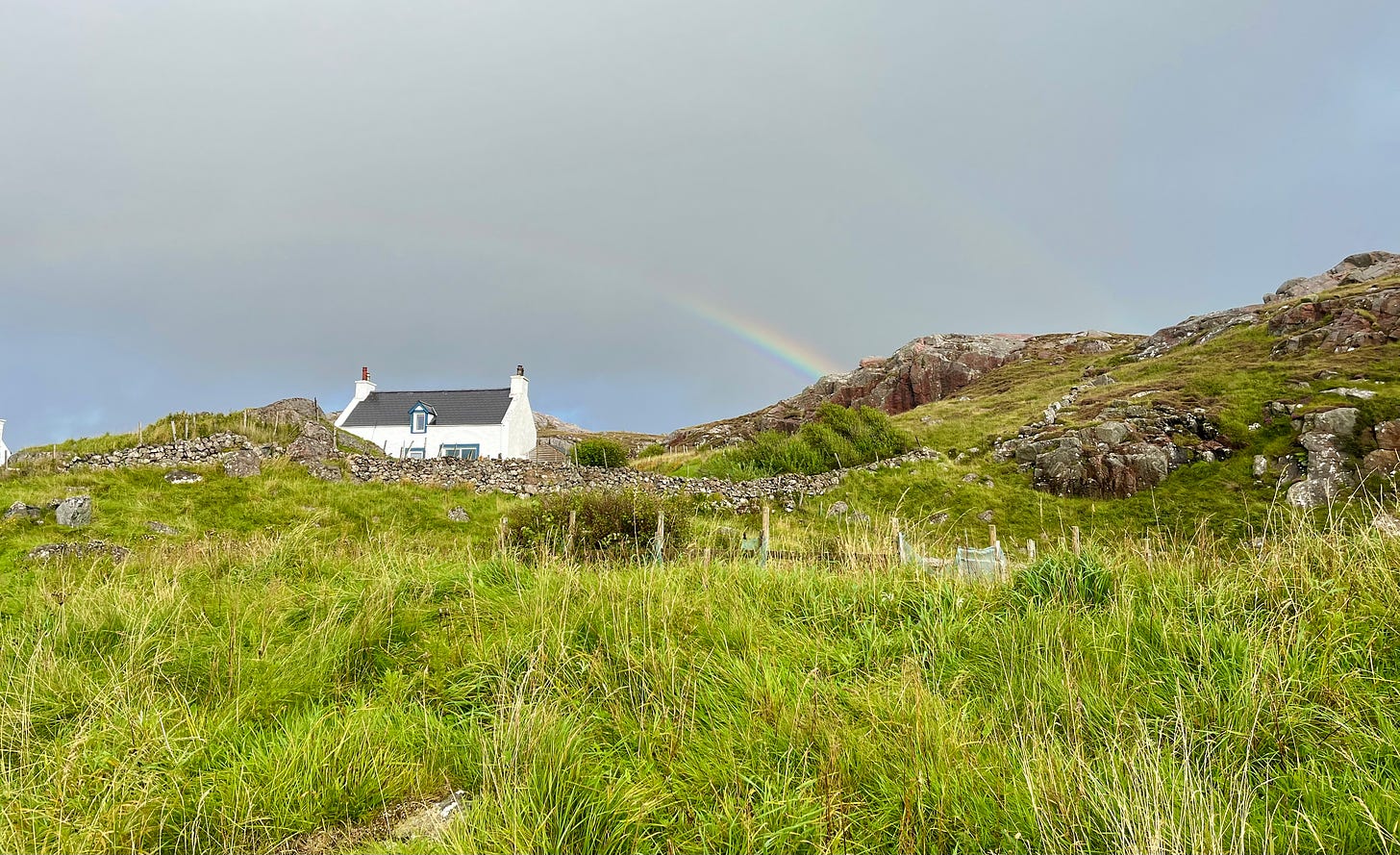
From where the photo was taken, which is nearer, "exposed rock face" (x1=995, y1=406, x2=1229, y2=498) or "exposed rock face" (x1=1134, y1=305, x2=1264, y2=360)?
"exposed rock face" (x1=995, y1=406, x2=1229, y2=498)

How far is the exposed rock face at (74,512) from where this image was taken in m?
15.5

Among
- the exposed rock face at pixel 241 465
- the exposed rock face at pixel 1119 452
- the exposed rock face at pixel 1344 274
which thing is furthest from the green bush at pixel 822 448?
the exposed rock face at pixel 1344 274

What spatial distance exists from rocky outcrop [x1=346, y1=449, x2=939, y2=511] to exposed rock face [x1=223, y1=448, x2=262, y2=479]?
3.09 m

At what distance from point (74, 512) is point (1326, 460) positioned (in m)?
38.5

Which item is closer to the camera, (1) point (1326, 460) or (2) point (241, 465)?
(1) point (1326, 460)

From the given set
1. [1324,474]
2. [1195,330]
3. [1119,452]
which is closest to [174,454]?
[1119,452]

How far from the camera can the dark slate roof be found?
1640 inches

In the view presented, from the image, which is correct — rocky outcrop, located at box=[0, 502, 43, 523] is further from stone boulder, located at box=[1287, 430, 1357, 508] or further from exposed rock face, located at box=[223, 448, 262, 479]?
stone boulder, located at box=[1287, 430, 1357, 508]

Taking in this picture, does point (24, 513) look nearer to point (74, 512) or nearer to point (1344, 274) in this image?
point (74, 512)

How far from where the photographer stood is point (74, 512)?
1571 cm

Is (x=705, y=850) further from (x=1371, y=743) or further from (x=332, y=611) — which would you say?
(x=332, y=611)

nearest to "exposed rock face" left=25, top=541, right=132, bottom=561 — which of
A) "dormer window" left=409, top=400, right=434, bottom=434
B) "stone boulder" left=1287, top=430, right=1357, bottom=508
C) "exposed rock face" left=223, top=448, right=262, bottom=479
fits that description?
"exposed rock face" left=223, top=448, right=262, bottom=479

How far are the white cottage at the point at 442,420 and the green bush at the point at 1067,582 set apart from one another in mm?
38173

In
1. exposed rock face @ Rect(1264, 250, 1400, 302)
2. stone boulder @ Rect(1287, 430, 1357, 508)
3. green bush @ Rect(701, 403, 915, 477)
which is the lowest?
stone boulder @ Rect(1287, 430, 1357, 508)
